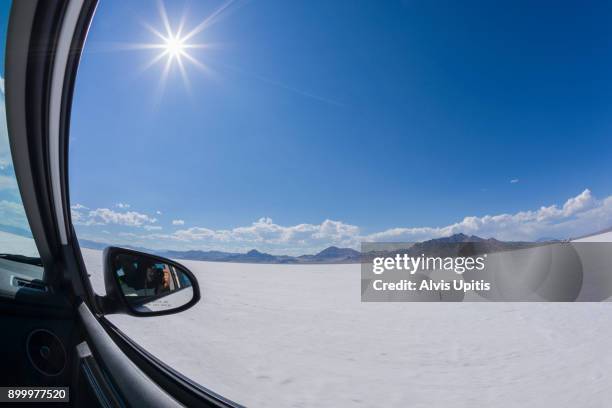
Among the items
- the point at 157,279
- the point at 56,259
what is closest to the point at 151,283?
the point at 157,279

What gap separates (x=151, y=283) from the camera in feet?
4.88

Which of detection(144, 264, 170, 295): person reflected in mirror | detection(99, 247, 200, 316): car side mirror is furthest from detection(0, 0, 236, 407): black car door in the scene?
detection(144, 264, 170, 295): person reflected in mirror

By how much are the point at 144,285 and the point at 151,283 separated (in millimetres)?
34

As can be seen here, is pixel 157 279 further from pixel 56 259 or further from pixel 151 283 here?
pixel 56 259

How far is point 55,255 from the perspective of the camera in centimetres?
141

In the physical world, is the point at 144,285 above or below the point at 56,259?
below

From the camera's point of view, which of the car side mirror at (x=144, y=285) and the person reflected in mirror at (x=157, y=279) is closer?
the car side mirror at (x=144, y=285)

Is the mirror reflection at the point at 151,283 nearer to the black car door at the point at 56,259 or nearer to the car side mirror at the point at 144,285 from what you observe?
the car side mirror at the point at 144,285

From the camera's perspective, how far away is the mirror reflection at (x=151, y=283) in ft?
4.50

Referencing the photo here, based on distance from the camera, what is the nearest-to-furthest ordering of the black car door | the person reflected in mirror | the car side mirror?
the black car door < the car side mirror < the person reflected in mirror

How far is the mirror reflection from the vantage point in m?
1.37

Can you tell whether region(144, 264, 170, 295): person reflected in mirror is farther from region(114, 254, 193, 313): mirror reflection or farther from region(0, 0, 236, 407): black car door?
region(0, 0, 236, 407): black car door

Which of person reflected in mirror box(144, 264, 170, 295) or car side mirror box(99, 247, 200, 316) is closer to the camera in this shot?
car side mirror box(99, 247, 200, 316)

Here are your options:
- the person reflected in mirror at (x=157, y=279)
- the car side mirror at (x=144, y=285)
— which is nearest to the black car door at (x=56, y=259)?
the car side mirror at (x=144, y=285)
